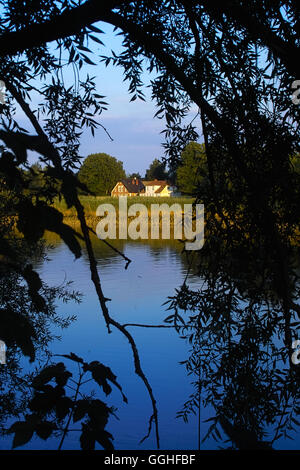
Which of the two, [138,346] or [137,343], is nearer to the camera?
[138,346]

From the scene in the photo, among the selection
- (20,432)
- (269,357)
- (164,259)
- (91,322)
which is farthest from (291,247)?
(164,259)

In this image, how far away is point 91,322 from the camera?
9398 millimetres

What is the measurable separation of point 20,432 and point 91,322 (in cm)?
812

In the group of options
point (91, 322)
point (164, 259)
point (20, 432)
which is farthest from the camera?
point (164, 259)

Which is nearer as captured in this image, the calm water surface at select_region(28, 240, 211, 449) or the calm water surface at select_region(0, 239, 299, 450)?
the calm water surface at select_region(0, 239, 299, 450)

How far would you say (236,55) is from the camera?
10.1 feet

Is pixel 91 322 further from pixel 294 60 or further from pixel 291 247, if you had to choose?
pixel 294 60

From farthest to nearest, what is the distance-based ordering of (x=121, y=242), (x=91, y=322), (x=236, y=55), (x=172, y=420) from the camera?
(x=121, y=242)
(x=91, y=322)
(x=172, y=420)
(x=236, y=55)

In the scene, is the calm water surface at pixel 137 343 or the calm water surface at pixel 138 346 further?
the calm water surface at pixel 137 343

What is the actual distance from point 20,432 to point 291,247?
5.48 feet

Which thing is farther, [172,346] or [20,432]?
[172,346]

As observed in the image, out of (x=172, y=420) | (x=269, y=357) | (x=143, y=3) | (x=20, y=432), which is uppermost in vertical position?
(x=143, y=3)
